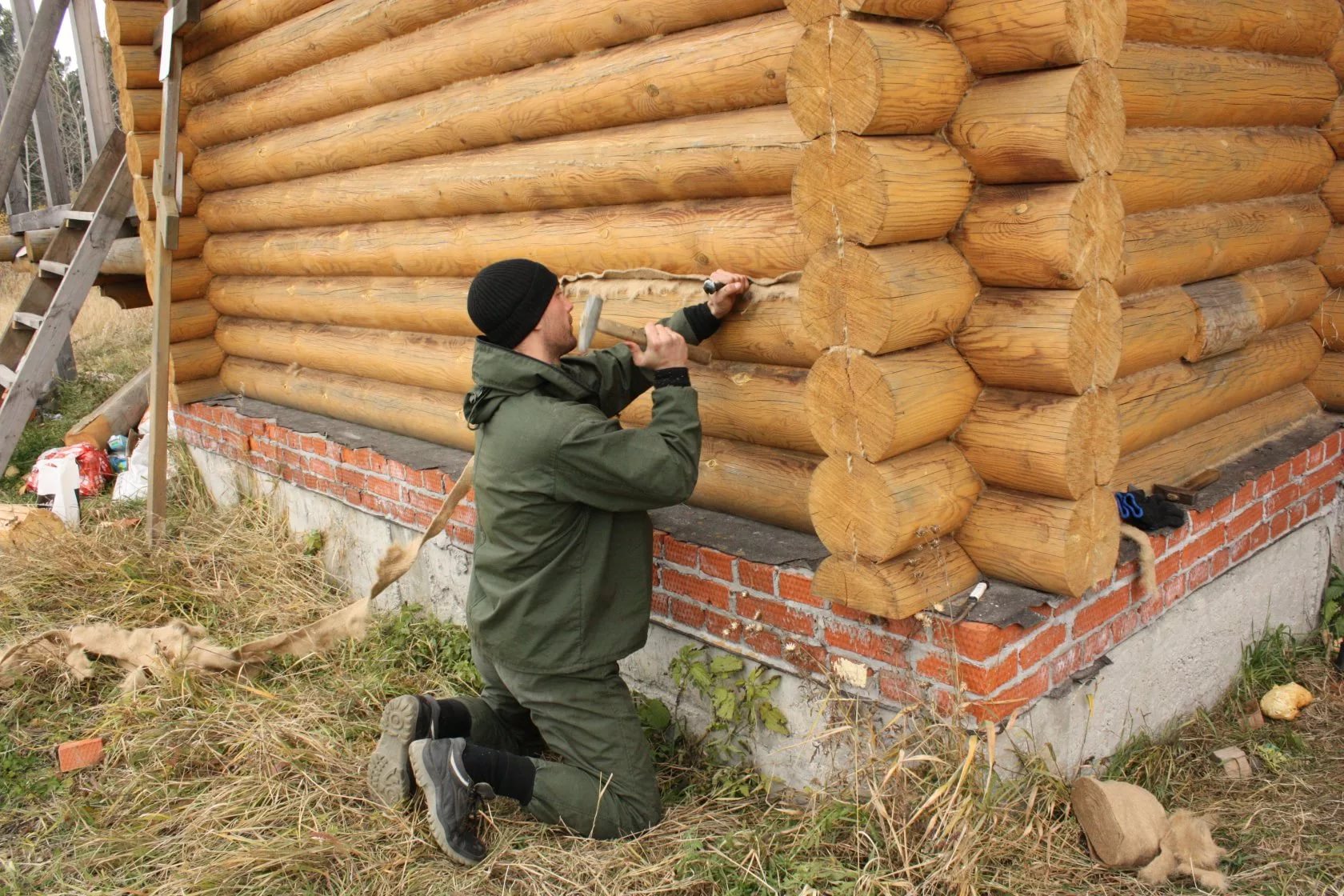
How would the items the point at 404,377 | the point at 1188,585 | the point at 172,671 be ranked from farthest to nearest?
the point at 404,377, the point at 172,671, the point at 1188,585

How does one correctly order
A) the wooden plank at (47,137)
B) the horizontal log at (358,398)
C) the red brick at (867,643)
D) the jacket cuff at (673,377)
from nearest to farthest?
the red brick at (867,643) < the jacket cuff at (673,377) < the horizontal log at (358,398) < the wooden plank at (47,137)

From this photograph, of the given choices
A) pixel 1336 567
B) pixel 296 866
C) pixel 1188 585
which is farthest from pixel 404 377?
pixel 1336 567

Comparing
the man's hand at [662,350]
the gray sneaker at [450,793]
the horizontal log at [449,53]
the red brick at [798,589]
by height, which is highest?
the horizontal log at [449,53]

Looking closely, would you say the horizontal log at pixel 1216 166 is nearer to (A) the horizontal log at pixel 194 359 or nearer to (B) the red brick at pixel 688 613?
(B) the red brick at pixel 688 613

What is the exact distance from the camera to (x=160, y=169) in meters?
5.86

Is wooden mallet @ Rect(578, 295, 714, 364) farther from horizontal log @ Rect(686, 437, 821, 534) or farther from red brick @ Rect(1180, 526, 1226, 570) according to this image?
red brick @ Rect(1180, 526, 1226, 570)

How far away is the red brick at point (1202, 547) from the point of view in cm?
375

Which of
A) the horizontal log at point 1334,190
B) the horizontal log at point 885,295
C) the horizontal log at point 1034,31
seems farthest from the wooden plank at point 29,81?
the horizontal log at point 1334,190

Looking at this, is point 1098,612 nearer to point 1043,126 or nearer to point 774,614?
point 774,614

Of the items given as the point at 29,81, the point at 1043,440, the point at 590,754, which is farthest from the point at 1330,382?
the point at 29,81

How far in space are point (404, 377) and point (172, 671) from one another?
1.69 m

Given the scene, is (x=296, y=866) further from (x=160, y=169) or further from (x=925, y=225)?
(x=160, y=169)

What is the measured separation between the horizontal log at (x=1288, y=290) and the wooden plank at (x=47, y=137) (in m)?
8.35

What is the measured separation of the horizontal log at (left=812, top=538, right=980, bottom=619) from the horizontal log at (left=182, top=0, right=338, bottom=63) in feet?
13.4
